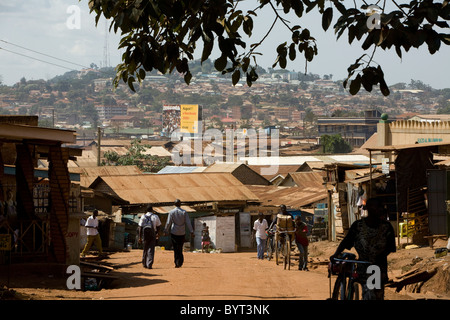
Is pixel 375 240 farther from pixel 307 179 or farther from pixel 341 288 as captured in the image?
pixel 307 179

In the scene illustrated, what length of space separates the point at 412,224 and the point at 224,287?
366 inches

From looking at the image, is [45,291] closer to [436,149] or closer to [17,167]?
[17,167]

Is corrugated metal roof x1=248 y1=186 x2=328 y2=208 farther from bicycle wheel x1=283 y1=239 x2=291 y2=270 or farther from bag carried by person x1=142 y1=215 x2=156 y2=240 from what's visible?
bag carried by person x1=142 y1=215 x2=156 y2=240

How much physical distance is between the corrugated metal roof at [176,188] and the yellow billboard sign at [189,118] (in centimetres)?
14458

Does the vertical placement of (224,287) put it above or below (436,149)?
below

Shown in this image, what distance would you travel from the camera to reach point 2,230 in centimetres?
1342

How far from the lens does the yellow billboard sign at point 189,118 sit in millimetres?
180587

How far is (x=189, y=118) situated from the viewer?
599 feet

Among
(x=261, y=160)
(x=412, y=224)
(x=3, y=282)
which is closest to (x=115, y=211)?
(x=412, y=224)

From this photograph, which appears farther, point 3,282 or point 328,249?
point 328,249

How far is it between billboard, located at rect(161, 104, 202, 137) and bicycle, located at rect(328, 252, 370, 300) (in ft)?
563

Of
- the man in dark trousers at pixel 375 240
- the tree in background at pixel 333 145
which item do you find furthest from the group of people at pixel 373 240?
the tree in background at pixel 333 145

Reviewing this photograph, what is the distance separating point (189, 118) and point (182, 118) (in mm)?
3473
